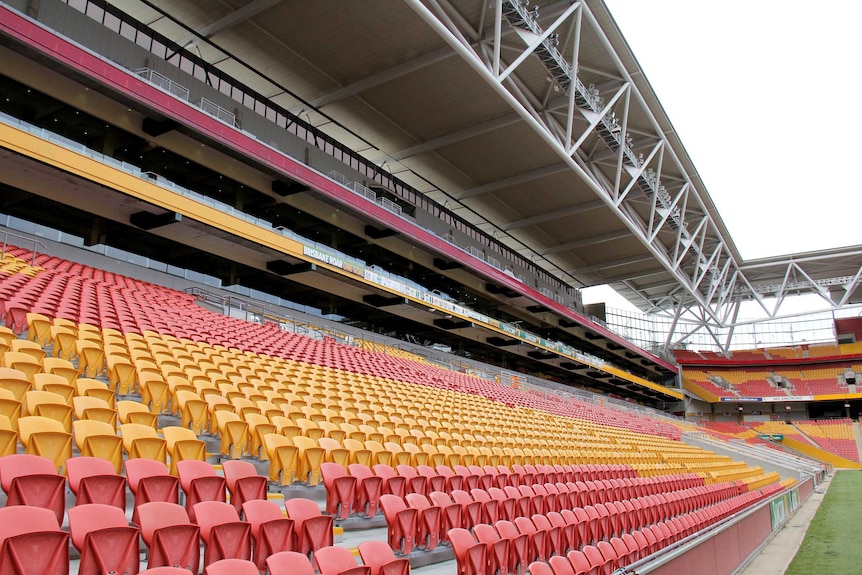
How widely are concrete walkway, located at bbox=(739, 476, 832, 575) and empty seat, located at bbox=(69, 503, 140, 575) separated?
8.13m

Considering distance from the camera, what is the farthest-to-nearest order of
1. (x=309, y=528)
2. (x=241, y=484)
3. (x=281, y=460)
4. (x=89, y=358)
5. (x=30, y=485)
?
(x=89, y=358) → (x=281, y=460) → (x=241, y=484) → (x=309, y=528) → (x=30, y=485)

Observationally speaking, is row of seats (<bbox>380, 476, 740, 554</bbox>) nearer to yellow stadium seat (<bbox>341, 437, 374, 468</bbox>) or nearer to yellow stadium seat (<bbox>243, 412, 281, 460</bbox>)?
yellow stadium seat (<bbox>341, 437, 374, 468</bbox>)

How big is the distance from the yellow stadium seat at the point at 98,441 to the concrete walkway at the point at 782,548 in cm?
A: 804

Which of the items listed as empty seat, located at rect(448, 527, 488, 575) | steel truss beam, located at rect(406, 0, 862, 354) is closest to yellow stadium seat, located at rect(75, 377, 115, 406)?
empty seat, located at rect(448, 527, 488, 575)

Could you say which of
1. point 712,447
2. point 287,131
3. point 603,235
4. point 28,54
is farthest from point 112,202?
point 603,235

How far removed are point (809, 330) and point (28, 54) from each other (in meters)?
60.3

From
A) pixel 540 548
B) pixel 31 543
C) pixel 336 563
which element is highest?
pixel 31 543

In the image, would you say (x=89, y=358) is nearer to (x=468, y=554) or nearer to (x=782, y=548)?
(x=468, y=554)

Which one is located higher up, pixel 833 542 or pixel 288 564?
pixel 288 564

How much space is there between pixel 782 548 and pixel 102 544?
10.6 m

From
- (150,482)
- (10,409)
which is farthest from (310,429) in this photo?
(10,409)

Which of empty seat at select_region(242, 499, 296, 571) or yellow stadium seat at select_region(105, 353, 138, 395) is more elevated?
yellow stadium seat at select_region(105, 353, 138, 395)

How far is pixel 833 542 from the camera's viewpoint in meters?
9.89

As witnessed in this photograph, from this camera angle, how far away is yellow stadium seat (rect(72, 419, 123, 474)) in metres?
4.37
